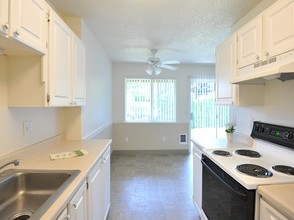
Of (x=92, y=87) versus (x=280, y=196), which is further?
(x=92, y=87)

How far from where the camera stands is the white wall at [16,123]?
4.58 feet

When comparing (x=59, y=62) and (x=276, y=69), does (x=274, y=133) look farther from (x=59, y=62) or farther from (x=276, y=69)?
(x=59, y=62)

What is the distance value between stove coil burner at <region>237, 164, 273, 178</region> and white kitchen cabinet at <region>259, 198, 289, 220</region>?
20cm

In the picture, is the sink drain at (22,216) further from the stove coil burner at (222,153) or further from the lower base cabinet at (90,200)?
the stove coil burner at (222,153)

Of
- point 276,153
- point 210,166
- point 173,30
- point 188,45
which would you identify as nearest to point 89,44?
point 173,30

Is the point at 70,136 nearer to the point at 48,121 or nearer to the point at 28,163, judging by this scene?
the point at 48,121

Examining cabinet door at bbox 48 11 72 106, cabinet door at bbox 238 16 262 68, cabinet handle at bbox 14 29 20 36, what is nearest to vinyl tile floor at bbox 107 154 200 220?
cabinet door at bbox 48 11 72 106

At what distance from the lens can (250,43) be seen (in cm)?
176

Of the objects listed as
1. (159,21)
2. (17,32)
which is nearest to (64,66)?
(17,32)

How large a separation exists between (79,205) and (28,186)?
0.41m

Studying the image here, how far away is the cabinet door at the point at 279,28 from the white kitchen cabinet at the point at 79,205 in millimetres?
1740

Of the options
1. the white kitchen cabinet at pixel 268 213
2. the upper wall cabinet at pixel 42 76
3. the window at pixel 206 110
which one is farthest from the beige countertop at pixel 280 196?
the window at pixel 206 110

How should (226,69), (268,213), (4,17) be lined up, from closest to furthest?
1. (4,17)
2. (268,213)
3. (226,69)

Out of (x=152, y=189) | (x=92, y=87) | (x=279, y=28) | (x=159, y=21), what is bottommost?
(x=152, y=189)
